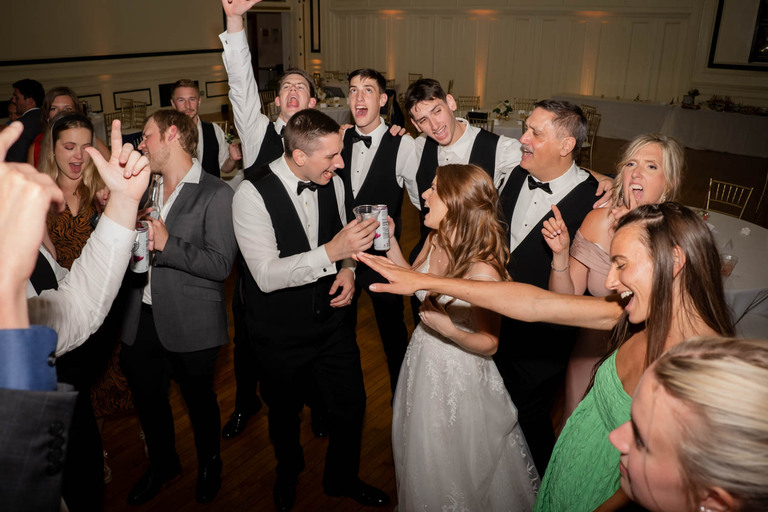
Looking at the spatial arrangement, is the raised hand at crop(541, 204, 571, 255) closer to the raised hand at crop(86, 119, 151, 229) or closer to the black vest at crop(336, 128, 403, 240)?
the black vest at crop(336, 128, 403, 240)

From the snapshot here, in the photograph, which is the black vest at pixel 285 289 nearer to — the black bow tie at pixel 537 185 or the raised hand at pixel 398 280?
the raised hand at pixel 398 280

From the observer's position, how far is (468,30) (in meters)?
12.8

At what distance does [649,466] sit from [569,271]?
5.14 feet

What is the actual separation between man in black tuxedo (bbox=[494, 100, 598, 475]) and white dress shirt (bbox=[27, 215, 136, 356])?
6.38 feet

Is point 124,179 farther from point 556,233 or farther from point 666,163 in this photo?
point 666,163

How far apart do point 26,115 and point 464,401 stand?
4.36 metres

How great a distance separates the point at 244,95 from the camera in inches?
131

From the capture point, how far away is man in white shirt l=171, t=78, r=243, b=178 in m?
3.96

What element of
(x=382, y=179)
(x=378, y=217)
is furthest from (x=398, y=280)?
(x=382, y=179)

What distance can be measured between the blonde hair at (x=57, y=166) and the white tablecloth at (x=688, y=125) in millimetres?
8509

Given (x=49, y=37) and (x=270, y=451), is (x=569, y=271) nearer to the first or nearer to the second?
(x=270, y=451)

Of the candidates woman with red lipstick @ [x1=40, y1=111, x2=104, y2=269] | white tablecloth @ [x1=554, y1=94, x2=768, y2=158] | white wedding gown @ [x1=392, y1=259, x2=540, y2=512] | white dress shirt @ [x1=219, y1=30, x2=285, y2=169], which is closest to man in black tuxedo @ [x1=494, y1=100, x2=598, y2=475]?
white wedding gown @ [x1=392, y1=259, x2=540, y2=512]

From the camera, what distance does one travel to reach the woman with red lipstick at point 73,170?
2.53 meters

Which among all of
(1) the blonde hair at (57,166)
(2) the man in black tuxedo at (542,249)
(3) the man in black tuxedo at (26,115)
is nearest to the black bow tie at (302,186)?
(1) the blonde hair at (57,166)
